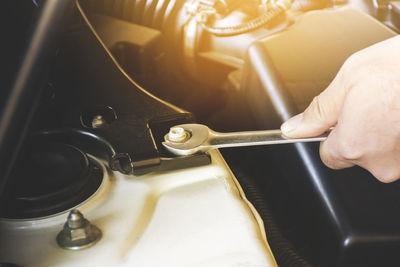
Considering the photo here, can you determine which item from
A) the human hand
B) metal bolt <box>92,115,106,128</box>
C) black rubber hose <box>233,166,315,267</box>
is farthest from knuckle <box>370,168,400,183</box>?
metal bolt <box>92,115,106,128</box>

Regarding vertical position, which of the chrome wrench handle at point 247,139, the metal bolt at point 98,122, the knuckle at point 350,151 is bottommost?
the knuckle at point 350,151

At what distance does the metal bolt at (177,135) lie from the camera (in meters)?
0.44

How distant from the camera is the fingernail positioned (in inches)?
18.3

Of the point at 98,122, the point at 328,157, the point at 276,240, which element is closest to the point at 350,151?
the point at 328,157

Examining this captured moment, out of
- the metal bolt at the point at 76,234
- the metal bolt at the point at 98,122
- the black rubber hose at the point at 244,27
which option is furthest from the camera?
the black rubber hose at the point at 244,27

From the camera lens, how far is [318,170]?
18.7 inches

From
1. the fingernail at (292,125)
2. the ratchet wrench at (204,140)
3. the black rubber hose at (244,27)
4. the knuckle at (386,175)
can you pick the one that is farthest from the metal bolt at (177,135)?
Answer: the black rubber hose at (244,27)

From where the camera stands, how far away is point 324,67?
63 centimetres

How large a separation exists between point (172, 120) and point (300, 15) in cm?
42

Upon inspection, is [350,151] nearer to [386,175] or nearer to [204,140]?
[386,175]

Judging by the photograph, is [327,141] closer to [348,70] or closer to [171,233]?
[348,70]

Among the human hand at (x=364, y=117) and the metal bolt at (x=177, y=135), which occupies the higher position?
the metal bolt at (x=177, y=135)

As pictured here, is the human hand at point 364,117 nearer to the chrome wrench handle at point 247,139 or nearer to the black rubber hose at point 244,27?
the chrome wrench handle at point 247,139

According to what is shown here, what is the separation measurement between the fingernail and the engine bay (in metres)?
0.03
